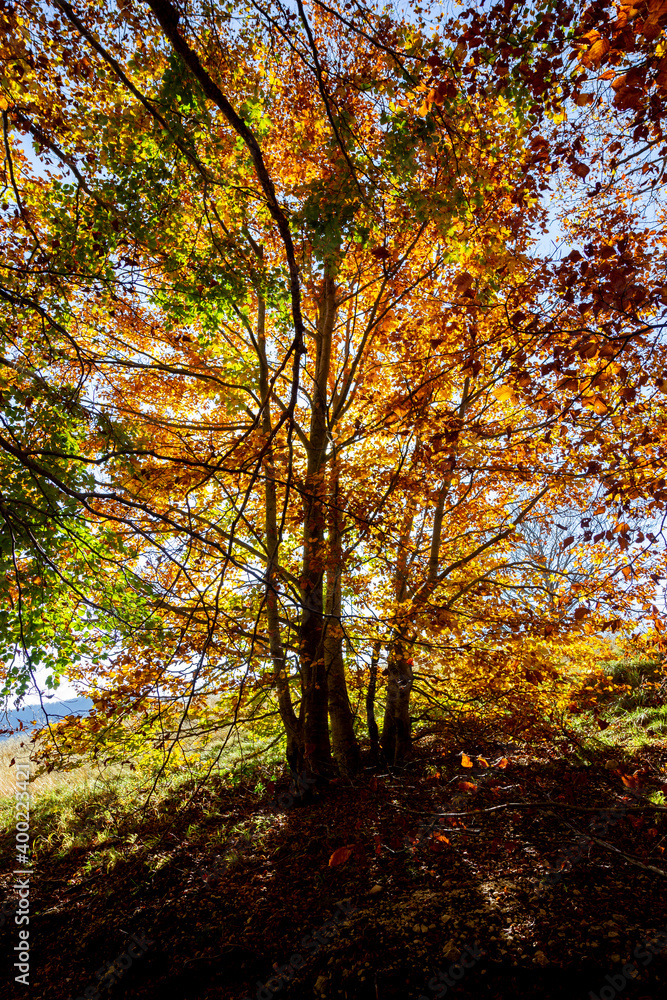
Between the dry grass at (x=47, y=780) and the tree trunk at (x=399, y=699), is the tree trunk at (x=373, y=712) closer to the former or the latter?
the tree trunk at (x=399, y=699)

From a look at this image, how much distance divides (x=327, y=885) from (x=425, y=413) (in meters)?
5.09

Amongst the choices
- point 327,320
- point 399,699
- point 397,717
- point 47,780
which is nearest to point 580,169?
point 327,320

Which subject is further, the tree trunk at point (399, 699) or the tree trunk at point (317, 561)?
the tree trunk at point (399, 699)

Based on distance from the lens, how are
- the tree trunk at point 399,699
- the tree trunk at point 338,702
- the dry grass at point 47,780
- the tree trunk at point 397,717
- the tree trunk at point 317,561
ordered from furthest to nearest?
the dry grass at point 47,780, the tree trunk at point 397,717, the tree trunk at point 399,699, the tree trunk at point 338,702, the tree trunk at point 317,561

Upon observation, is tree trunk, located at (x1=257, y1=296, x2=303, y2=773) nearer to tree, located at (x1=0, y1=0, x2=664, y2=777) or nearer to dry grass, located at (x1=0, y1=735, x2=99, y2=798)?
tree, located at (x1=0, y1=0, x2=664, y2=777)

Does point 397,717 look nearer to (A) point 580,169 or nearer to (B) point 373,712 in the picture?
(B) point 373,712

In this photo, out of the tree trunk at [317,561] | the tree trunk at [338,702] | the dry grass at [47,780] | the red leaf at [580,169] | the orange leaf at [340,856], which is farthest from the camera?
the dry grass at [47,780]

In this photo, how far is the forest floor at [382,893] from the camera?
12.3 feet

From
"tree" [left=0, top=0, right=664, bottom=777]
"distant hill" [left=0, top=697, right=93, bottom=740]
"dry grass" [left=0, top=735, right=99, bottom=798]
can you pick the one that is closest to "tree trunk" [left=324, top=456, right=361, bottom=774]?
"tree" [left=0, top=0, right=664, bottom=777]

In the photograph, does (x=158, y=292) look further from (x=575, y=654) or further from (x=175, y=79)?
(x=575, y=654)

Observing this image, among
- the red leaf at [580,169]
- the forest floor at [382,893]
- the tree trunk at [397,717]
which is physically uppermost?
the red leaf at [580,169]

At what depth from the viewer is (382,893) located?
4855 millimetres

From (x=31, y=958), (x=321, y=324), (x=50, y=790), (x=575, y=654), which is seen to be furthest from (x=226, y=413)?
(x=50, y=790)

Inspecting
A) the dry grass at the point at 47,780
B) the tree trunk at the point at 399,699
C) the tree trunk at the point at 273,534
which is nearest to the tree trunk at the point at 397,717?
the tree trunk at the point at 399,699
